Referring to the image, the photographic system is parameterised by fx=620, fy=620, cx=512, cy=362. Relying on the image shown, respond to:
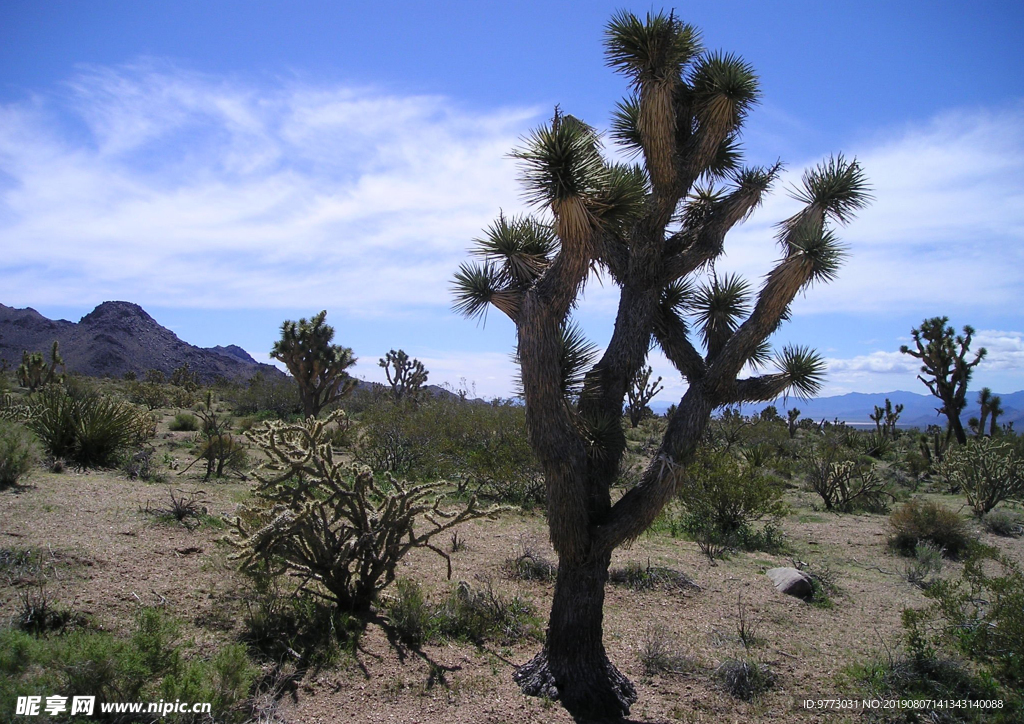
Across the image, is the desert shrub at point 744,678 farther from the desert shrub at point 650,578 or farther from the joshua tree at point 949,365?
the joshua tree at point 949,365

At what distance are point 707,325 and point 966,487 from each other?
1059 cm

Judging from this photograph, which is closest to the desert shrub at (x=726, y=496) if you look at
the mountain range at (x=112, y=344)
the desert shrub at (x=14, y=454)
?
the desert shrub at (x=14, y=454)

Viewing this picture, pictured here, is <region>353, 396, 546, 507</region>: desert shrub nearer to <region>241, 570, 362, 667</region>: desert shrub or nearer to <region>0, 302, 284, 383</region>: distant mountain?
<region>241, 570, 362, 667</region>: desert shrub

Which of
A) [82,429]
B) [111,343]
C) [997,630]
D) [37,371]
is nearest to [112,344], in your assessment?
[111,343]

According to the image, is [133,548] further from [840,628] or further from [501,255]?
[840,628]

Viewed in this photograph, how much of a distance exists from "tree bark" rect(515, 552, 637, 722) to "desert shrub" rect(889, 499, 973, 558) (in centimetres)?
718

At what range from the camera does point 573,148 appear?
16.5 feet

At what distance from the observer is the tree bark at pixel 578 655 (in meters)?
5.15

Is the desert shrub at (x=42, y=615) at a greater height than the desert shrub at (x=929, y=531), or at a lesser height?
lesser

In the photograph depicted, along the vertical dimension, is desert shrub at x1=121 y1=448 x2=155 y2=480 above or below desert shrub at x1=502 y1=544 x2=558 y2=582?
above

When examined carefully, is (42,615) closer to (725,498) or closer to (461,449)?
(725,498)

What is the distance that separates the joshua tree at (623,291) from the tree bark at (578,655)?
0.04 ft

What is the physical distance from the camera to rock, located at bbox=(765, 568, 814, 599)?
7977mm

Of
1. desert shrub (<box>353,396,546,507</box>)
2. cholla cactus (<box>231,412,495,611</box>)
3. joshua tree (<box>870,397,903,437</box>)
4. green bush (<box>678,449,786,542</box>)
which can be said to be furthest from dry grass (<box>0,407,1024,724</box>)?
joshua tree (<box>870,397,903,437</box>)
